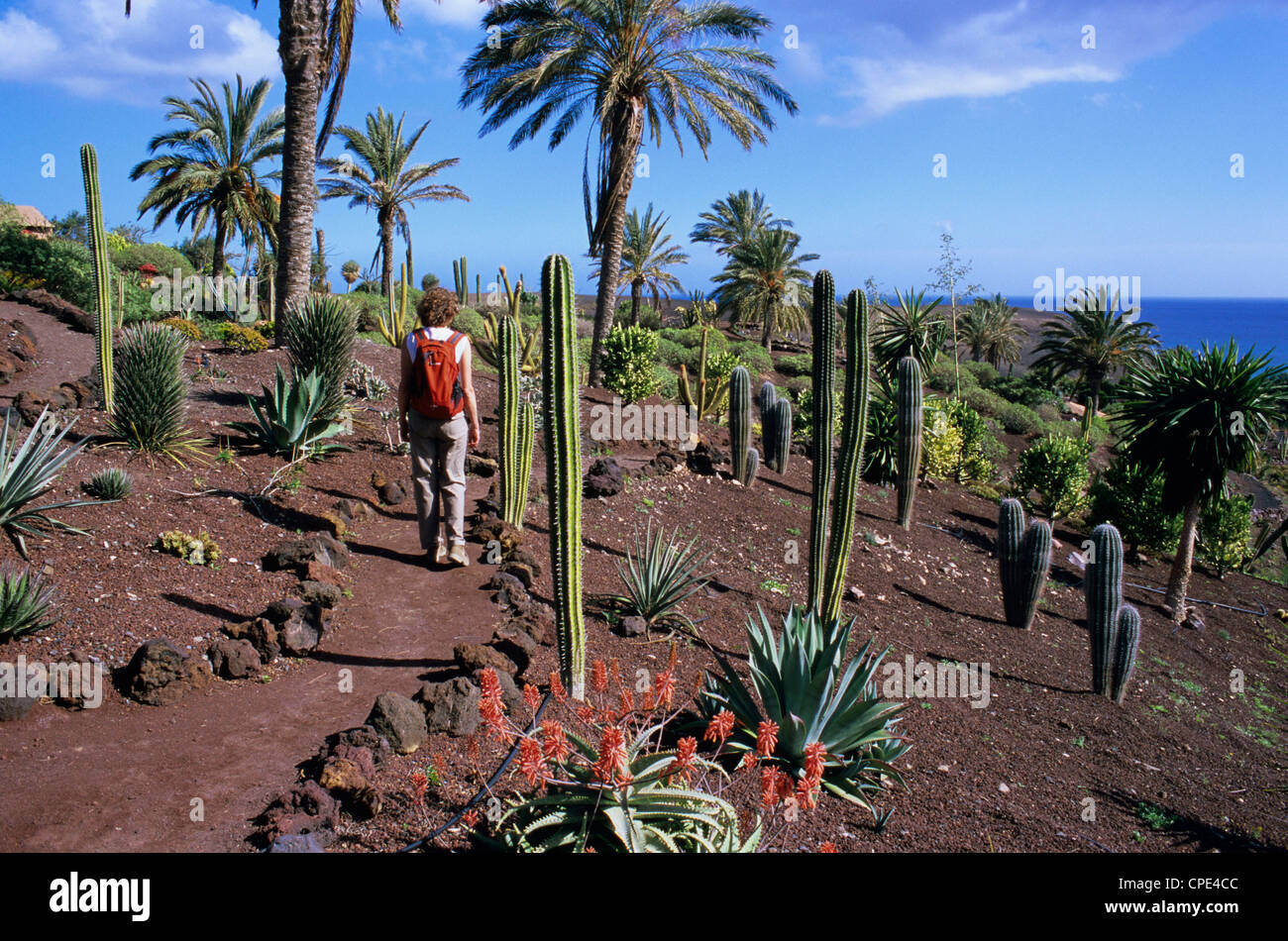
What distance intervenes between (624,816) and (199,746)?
7.56ft

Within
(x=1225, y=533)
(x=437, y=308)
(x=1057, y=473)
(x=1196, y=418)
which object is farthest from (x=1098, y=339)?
(x=437, y=308)

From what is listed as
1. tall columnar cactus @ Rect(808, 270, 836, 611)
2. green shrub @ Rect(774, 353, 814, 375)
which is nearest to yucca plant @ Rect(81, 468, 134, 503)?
tall columnar cactus @ Rect(808, 270, 836, 611)

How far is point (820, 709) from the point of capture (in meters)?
4.44

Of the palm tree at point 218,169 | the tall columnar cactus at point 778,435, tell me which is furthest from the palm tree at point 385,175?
the tall columnar cactus at point 778,435

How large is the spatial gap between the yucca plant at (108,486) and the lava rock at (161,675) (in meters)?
2.18

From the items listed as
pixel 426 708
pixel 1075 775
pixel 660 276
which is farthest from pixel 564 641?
pixel 660 276

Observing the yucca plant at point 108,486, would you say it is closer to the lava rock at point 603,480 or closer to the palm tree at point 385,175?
the lava rock at point 603,480

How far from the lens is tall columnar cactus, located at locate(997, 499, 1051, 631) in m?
8.75

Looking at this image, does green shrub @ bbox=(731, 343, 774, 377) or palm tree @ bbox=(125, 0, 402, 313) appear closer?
palm tree @ bbox=(125, 0, 402, 313)

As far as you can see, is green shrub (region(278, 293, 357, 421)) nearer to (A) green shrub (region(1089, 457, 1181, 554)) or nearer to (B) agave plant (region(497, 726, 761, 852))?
(B) agave plant (region(497, 726, 761, 852))

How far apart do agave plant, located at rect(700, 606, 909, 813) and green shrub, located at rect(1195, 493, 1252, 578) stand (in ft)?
42.4
